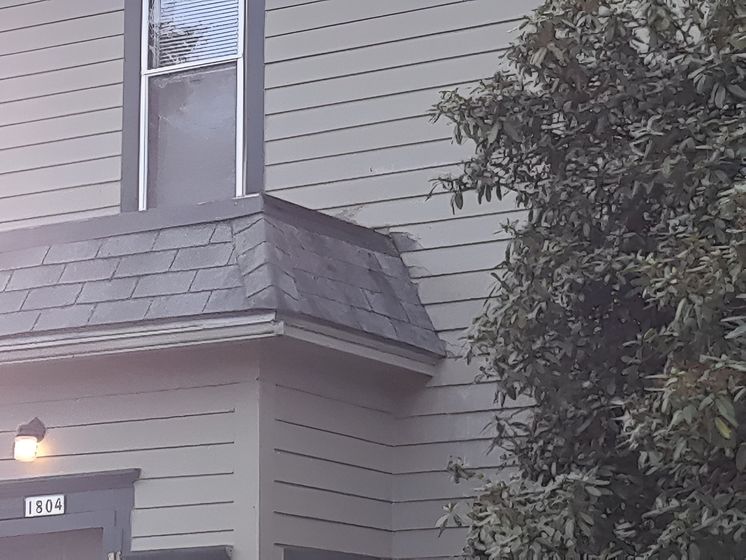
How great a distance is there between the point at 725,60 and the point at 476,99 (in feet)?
3.62

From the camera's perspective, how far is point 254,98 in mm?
8711

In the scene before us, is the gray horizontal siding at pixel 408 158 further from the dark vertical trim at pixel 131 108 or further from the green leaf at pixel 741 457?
the green leaf at pixel 741 457

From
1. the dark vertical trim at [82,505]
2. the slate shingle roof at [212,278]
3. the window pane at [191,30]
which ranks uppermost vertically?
the window pane at [191,30]

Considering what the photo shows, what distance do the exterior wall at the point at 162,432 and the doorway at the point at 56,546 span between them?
390mm

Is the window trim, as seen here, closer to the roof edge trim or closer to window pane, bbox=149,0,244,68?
window pane, bbox=149,0,244,68

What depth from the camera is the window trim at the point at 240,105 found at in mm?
8617

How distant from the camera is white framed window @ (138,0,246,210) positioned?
8695mm

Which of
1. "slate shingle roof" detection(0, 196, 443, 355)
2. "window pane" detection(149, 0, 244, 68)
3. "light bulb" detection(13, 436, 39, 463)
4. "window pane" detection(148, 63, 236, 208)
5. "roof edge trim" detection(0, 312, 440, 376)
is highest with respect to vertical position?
"window pane" detection(149, 0, 244, 68)

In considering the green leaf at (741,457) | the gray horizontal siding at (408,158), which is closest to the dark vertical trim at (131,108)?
the gray horizontal siding at (408,158)

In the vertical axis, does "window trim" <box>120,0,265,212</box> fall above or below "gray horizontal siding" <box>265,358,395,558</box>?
above

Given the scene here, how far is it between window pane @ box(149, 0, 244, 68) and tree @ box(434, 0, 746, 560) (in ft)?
10.2

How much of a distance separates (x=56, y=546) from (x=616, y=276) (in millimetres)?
3374

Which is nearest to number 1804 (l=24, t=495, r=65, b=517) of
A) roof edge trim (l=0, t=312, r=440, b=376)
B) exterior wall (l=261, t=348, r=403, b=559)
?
roof edge trim (l=0, t=312, r=440, b=376)

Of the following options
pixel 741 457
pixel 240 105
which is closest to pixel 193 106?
pixel 240 105
